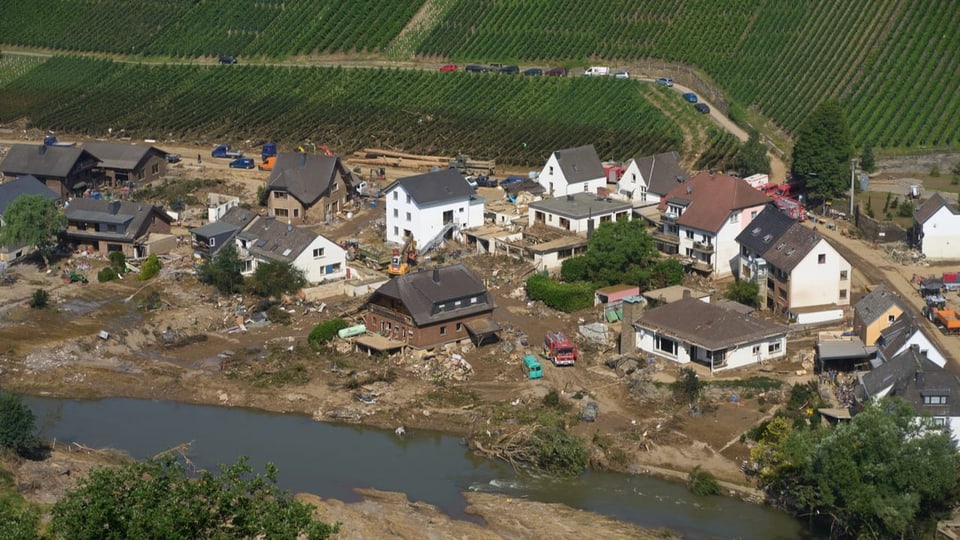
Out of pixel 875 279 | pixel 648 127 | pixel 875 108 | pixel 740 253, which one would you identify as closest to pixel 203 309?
pixel 740 253

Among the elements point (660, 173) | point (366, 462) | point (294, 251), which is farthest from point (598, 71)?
point (366, 462)

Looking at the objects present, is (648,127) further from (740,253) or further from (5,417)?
(5,417)

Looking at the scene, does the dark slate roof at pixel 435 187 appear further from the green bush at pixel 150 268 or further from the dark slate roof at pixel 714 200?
the green bush at pixel 150 268

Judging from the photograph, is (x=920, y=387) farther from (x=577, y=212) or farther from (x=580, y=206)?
(x=580, y=206)

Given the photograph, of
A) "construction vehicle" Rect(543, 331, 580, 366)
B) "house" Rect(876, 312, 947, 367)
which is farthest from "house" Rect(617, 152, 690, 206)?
"house" Rect(876, 312, 947, 367)

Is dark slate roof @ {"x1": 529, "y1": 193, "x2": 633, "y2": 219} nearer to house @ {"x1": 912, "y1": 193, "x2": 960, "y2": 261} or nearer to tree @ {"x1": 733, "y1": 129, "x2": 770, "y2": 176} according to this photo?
tree @ {"x1": 733, "y1": 129, "x2": 770, "y2": 176}
